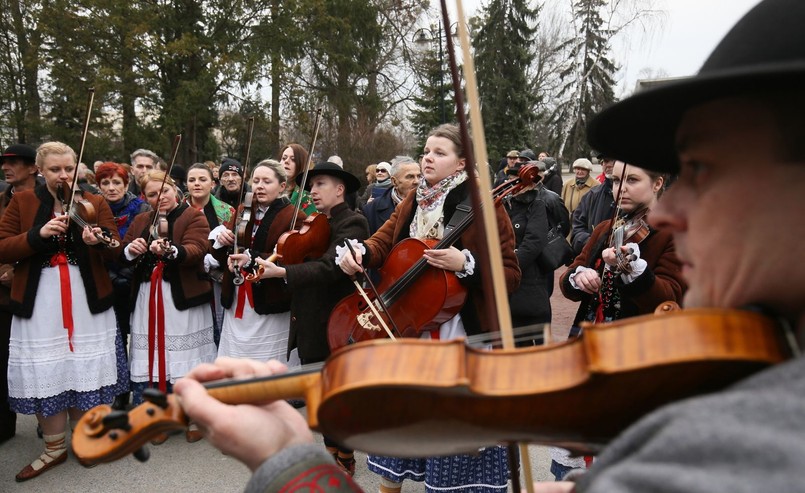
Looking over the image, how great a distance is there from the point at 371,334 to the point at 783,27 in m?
2.41

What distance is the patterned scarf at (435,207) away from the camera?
9.87 ft

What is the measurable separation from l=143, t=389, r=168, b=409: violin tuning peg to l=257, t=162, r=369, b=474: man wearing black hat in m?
2.36

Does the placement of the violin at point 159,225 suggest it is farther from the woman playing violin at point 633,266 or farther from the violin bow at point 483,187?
the violin bow at point 483,187

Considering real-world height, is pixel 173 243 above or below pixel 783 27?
below

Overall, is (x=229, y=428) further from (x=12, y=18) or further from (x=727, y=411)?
(x=12, y=18)

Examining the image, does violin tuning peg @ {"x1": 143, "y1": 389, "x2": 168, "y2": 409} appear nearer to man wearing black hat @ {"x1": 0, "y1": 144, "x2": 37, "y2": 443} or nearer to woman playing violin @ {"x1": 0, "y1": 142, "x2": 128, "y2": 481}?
woman playing violin @ {"x1": 0, "y1": 142, "x2": 128, "y2": 481}

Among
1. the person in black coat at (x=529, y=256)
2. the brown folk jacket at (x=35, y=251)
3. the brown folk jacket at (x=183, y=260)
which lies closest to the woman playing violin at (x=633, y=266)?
the person in black coat at (x=529, y=256)

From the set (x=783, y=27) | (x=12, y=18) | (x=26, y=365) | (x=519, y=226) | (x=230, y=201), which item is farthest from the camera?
(x=12, y=18)

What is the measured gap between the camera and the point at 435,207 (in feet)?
9.97

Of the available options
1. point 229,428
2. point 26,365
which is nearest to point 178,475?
point 26,365

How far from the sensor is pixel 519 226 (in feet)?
13.6

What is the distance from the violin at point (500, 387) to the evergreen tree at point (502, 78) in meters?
22.6

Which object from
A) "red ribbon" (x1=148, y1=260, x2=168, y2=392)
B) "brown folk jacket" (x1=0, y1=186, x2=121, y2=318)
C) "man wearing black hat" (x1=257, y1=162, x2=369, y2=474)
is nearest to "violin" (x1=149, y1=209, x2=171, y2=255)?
"red ribbon" (x1=148, y1=260, x2=168, y2=392)

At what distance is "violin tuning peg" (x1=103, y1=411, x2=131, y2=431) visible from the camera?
A: 1.04 meters
